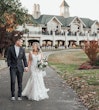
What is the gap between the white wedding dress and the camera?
12.6 m

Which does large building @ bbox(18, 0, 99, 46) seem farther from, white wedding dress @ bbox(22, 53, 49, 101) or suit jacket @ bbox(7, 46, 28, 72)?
suit jacket @ bbox(7, 46, 28, 72)

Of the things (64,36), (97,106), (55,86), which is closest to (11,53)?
(97,106)

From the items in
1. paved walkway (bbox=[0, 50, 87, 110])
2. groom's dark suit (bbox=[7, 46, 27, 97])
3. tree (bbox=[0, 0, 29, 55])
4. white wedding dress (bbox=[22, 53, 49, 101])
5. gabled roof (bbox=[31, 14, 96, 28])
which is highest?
gabled roof (bbox=[31, 14, 96, 28])

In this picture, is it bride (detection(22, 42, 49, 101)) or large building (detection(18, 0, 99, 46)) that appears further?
large building (detection(18, 0, 99, 46))

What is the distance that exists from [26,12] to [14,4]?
1011mm

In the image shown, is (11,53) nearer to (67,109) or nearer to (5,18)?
(67,109)

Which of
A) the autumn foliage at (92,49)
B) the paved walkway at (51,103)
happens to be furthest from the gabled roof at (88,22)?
the paved walkway at (51,103)

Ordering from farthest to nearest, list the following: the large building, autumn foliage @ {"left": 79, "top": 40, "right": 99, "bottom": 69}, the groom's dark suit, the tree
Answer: the large building, autumn foliage @ {"left": 79, "top": 40, "right": 99, "bottom": 69}, the tree, the groom's dark suit

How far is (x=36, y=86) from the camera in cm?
1280

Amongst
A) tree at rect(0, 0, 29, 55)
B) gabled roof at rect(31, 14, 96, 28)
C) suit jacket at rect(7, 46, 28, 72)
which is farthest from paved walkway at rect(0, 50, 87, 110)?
gabled roof at rect(31, 14, 96, 28)

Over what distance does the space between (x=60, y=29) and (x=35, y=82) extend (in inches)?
3531

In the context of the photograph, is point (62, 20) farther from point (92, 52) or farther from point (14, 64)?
point (14, 64)

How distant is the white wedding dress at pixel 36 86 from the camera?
1264 cm

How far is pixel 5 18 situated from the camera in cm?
2169
